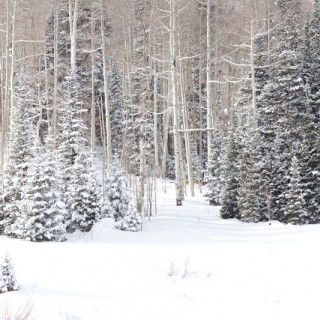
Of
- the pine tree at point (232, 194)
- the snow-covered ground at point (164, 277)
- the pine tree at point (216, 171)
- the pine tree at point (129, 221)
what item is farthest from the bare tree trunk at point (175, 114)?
the snow-covered ground at point (164, 277)

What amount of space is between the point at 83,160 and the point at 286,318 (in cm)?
687

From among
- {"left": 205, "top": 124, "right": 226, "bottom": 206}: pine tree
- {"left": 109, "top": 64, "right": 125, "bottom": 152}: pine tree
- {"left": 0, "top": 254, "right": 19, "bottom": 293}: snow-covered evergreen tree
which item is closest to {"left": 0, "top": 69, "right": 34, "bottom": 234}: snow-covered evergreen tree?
{"left": 0, "top": 254, "right": 19, "bottom": 293}: snow-covered evergreen tree

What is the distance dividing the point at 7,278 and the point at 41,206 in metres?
3.77

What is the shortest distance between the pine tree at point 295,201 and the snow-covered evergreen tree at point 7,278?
32.4 feet

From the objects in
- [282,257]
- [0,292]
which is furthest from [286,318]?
[0,292]

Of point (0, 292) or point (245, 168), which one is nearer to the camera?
point (0, 292)

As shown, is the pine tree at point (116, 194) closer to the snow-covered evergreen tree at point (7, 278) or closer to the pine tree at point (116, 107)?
the snow-covered evergreen tree at point (7, 278)

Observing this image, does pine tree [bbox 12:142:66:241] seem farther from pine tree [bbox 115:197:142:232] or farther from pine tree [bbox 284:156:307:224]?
pine tree [bbox 284:156:307:224]

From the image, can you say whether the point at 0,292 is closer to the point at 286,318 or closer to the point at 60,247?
Answer: the point at 60,247

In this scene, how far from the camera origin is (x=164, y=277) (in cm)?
775

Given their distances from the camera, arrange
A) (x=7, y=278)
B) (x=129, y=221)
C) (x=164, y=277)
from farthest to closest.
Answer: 1. (x=129, y=221)
2. (x=164, y=277)
3. (x=7, y=278)

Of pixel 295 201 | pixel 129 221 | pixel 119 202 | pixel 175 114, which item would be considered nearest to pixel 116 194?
pixel 119 202

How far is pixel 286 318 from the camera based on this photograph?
6.64 meters

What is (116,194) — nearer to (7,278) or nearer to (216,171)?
(7,278)
